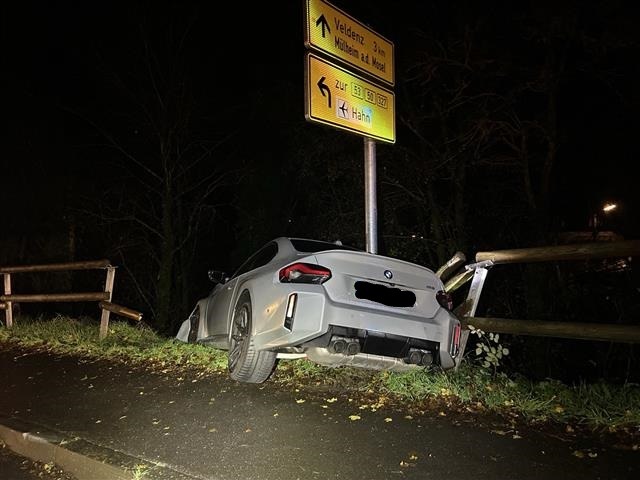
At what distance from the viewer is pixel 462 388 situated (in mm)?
5305

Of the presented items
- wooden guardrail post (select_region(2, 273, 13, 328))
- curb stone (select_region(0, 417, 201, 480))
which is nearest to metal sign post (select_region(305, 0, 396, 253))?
curb stone (select_region(0, 417, 201, 480))

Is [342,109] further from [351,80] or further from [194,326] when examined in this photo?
[194,326]

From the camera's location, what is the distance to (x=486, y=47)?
372 inches

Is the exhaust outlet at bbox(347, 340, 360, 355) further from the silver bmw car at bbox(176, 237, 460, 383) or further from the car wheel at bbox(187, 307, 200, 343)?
the car wheel at bbox(187, 307, 200, 343)

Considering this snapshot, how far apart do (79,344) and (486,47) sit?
7.97 metres

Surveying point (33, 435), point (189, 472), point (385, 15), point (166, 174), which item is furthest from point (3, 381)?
point (385, 15)

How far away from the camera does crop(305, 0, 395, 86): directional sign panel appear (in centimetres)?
675

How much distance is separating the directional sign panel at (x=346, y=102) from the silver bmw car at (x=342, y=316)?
175 cm

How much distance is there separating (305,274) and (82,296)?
6178mm

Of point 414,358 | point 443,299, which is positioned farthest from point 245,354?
point 443,299

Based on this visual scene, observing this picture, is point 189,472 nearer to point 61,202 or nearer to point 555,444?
point 555,444

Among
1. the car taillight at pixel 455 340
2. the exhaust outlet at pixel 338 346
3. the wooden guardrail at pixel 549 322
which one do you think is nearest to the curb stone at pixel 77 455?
the exhaust outlet at pixel 338 346

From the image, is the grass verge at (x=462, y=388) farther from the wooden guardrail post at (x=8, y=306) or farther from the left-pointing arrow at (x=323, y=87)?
the wooden guardrail post at (x=8, y=306)

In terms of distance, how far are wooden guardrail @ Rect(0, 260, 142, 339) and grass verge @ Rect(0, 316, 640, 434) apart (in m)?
1.04
